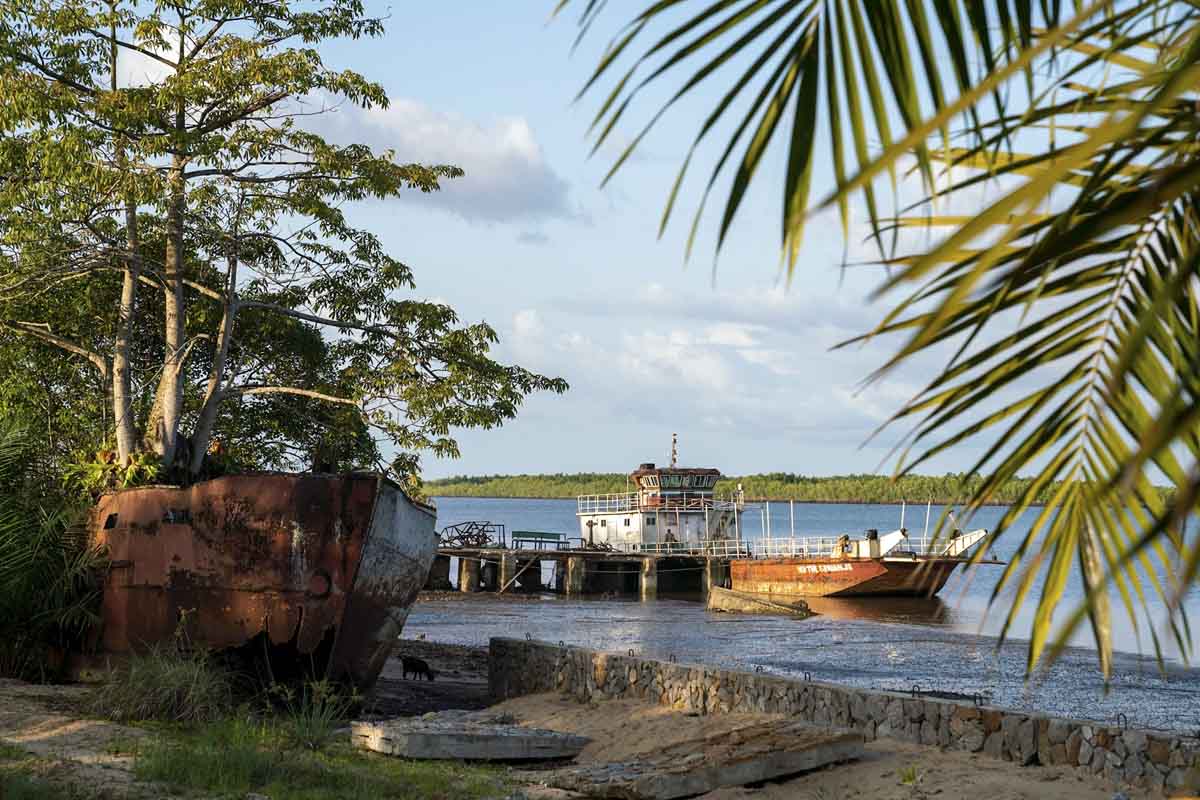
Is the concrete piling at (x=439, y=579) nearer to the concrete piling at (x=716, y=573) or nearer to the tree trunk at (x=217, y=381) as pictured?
the concrete piling at (x=716, y=573)

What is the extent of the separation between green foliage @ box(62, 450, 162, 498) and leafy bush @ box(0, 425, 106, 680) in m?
0.43

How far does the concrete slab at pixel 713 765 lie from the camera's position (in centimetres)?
937

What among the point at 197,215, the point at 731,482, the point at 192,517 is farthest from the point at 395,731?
the point at 731,482

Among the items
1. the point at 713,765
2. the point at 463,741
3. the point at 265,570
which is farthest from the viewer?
the point at 265,570

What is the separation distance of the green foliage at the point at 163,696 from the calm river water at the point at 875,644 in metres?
8.68

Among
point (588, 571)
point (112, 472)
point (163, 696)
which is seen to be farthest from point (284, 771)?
point (588, 571)

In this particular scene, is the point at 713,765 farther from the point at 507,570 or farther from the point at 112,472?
the point at 507,570

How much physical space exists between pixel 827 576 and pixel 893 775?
4005 centimetres

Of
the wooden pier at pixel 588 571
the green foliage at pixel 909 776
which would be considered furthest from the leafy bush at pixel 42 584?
the wooden pier at pixel 588 571

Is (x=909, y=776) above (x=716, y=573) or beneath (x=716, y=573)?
beneath

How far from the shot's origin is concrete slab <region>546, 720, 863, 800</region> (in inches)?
369

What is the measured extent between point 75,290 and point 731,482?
131 meters

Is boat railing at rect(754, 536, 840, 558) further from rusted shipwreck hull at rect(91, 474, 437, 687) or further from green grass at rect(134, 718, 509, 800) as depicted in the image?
green grass at rect(134, 718, 509, 800)

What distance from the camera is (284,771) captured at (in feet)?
30.3
